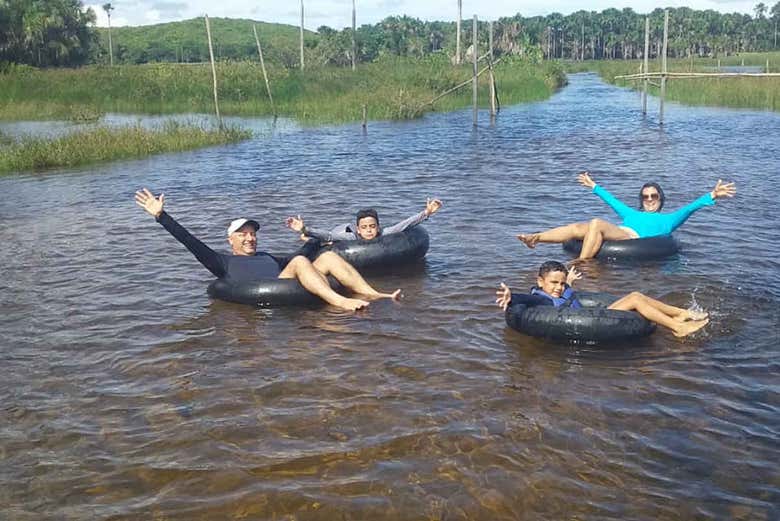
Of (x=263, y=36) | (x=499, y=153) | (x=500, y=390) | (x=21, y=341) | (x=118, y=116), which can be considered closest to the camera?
(x=500, y=390)

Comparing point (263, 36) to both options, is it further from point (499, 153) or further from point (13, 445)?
point (13, 445)

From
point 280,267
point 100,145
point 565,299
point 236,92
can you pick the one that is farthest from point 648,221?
point 236,92

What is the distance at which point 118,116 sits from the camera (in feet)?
117

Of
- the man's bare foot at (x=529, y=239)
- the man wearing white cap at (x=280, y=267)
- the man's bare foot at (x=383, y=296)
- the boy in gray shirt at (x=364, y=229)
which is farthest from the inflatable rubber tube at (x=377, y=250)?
the man's bare foot at (x=529, y=239)

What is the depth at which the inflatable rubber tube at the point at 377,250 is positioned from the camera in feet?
34.1

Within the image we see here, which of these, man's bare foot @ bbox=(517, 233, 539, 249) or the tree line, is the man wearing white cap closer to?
man's bare foot @ bbox=(517, 233, 539, 249)

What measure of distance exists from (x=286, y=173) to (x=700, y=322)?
14342 millimetres

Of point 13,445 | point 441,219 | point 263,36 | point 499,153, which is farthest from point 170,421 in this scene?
point 263,36

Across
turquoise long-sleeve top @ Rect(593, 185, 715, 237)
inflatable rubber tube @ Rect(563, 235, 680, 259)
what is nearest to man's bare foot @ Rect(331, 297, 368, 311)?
inflatable rubber tube @ Rect(563, 235, 680, 259)

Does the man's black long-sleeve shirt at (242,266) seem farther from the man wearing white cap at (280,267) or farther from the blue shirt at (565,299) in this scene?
the blue shirt at (565,299)

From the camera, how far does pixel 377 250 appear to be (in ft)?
34.2

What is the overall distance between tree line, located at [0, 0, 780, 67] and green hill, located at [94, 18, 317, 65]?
168 millimetres

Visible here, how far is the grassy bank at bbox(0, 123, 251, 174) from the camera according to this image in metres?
20.9

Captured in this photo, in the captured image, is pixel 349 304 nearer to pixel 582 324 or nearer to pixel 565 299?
pixel 565 299
